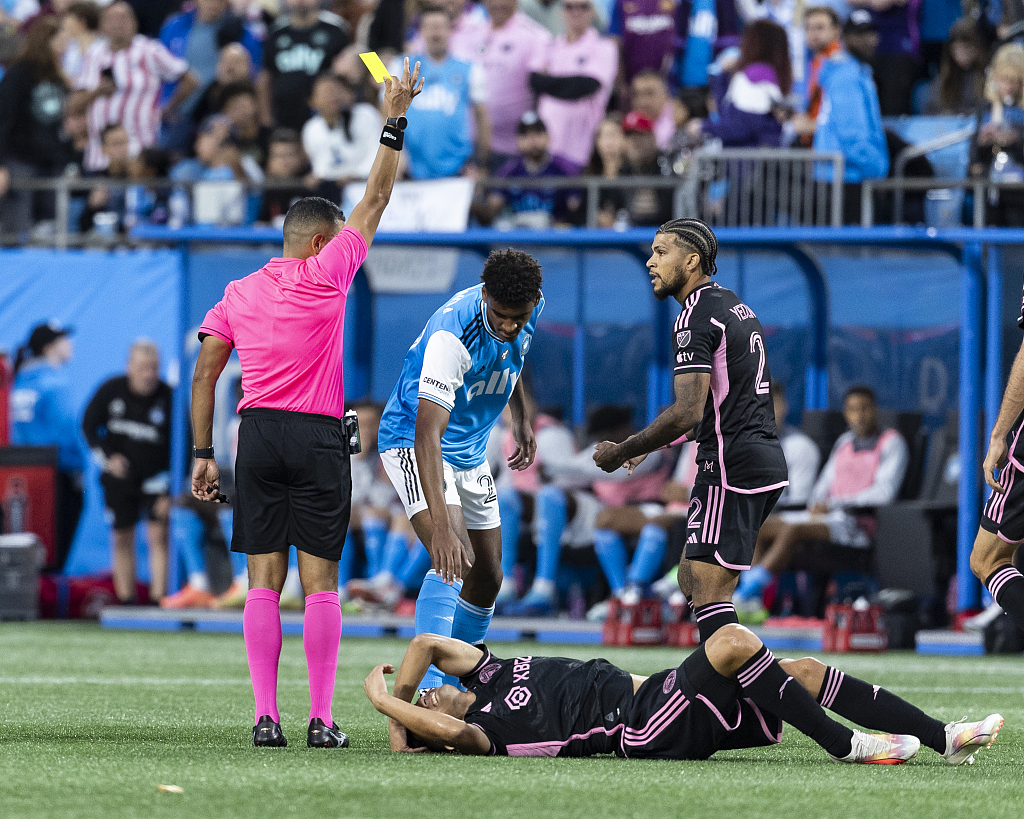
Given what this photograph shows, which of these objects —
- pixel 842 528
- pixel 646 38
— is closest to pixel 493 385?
pixel 842 528

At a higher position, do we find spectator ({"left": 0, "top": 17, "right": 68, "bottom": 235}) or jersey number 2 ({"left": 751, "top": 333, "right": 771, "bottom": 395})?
spectator ({"left": 0, "top": 17, "right": 68, "bottom": 235})

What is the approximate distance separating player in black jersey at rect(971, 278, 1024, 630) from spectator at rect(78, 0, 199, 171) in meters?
12.1

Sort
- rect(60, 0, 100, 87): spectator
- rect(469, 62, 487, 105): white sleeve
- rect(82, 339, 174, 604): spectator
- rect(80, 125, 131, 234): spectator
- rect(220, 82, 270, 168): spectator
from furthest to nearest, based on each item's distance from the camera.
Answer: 1. rect(60, 0, 100, 87): spectator
2. rect(80, 125, 131, 234): spectator
3. rect(220, 82, 270, 168): spectator
4. rect(82, 339, 174, 604): spectator
5. rect(469, 62, 487, 105): white sleeve

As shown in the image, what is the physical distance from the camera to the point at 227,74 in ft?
55.1

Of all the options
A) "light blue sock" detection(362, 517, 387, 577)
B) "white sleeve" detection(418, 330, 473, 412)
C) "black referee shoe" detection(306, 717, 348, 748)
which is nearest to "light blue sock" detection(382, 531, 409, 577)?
"light blue sock" detection(362, 517, 387, 577)

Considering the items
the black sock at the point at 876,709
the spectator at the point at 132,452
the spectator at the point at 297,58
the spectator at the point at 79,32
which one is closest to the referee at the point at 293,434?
the black sock at the point at 876,709

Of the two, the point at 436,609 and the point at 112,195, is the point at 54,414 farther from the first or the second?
the point at 436,609

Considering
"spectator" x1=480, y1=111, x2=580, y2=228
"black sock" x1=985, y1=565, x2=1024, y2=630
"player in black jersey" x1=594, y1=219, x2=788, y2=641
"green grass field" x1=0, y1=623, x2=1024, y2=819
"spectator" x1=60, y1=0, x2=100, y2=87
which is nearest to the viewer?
"green grass field" x1=0, y1=623, x2=1024, y2=819

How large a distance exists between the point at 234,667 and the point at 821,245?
629 cm

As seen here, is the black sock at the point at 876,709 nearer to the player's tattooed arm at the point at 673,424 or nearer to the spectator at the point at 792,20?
the player's tattooed arm at the point at 673,424

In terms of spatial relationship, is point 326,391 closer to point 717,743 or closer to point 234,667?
point 717,743

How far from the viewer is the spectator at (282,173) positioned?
1489 centimetres

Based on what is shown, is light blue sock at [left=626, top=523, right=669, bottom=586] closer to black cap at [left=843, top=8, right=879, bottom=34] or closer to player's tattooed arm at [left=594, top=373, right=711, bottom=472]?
black cap at [left=843, top=8, right=879, bottom=34]

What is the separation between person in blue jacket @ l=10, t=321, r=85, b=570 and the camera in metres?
15.8
